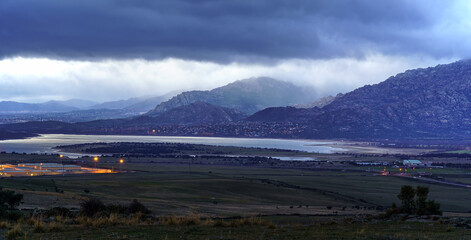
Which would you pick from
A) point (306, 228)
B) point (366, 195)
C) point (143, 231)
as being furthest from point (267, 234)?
point (366, 195)

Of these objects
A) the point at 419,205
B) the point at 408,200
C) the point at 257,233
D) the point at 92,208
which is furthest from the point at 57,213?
the point at 419,205

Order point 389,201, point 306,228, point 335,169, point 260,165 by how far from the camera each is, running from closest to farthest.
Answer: point 306,228, point 389,201, point 335,169, point 260,165

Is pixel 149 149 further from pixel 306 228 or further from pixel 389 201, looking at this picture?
pixel 306 228

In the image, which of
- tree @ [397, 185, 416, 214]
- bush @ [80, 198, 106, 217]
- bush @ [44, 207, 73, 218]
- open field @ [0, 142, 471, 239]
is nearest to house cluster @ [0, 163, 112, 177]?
open field @ [0, 142, 471, 239]

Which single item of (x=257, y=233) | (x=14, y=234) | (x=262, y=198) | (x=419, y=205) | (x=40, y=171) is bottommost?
(x=262, y=198)

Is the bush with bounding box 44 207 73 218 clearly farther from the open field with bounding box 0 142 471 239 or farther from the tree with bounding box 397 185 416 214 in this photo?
the tree with bounding box 397 185 416 214

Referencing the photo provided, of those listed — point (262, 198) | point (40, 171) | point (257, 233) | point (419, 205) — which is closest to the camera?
point (257, 233)

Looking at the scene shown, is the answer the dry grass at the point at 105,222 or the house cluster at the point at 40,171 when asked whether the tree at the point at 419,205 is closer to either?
the dry grass at the point at 105,222

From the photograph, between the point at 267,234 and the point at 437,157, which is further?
the point at 437,157

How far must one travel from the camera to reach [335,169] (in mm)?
125875

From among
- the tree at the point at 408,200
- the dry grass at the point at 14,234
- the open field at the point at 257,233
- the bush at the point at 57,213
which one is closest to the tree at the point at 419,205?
the tree at the point at 408,200

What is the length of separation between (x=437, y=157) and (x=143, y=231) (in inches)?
6823

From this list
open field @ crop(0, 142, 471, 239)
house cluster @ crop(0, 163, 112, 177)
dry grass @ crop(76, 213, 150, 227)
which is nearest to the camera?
open field @ crop(0, 142, 471, 239)

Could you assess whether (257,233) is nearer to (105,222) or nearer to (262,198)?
(105,222)
